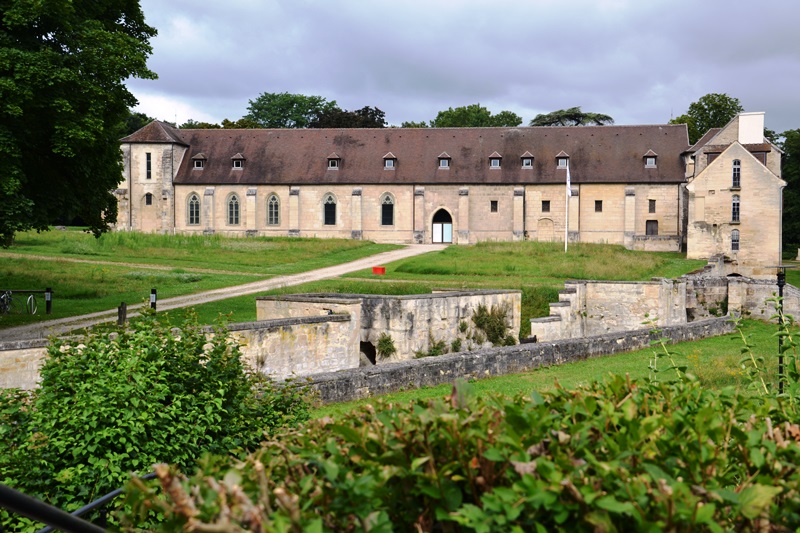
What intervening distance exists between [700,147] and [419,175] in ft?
62.8

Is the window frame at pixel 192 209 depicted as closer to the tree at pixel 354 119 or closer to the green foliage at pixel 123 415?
the tree at pixel 354 119

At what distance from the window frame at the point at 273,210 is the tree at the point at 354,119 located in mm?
23150

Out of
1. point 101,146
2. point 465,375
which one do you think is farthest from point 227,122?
point 465,375

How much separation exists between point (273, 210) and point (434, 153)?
12.6 m

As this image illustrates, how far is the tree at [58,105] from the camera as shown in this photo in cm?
1786

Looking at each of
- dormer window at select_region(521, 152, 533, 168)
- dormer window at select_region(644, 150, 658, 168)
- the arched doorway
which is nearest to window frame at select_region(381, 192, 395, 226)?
the arched doorway

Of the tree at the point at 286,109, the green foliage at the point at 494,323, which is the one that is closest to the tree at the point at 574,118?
the tree at the point at 286,109

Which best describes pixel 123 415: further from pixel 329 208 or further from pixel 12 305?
pixel 329 208

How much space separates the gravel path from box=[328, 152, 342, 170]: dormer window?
13.3m

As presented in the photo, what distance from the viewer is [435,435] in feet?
10.1

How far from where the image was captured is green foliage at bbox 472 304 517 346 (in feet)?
77.0

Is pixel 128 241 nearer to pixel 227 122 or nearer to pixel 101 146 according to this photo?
pixel 101 146

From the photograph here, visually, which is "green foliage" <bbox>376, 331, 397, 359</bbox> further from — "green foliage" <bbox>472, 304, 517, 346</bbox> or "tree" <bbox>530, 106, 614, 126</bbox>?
"tree" <bbox>530, 106, 614, 126</bbox>

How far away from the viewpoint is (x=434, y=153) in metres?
57.6
